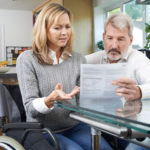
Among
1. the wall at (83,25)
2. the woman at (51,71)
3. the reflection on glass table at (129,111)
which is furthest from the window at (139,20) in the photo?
the reflection on glass table at (129,111)

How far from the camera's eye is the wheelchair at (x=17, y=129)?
3.90 feet

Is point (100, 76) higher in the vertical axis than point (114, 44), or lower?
lower

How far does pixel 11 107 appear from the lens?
150 centimetres

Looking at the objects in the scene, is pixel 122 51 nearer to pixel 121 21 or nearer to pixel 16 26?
pixel 121 21

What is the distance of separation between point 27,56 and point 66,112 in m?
0.38

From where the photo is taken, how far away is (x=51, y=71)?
1.48 m

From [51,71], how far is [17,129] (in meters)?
0.37

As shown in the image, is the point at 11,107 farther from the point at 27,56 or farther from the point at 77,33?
the point at 77,33

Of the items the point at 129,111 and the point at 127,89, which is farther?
the point at 127,89

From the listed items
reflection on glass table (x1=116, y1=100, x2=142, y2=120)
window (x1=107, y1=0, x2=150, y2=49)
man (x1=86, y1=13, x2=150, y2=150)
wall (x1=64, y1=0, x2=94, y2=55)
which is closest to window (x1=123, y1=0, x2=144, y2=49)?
window (x1=107, y1=0, x2=150, y2=49)

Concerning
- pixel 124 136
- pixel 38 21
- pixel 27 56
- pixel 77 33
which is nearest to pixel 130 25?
pixel 38 21

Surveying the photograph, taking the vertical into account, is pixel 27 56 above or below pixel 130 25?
below

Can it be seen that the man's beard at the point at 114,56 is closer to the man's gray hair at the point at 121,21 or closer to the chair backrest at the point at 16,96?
the man's gray hair at the point at 121,21

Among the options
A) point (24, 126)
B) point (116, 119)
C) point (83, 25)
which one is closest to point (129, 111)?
point (116, 119)
